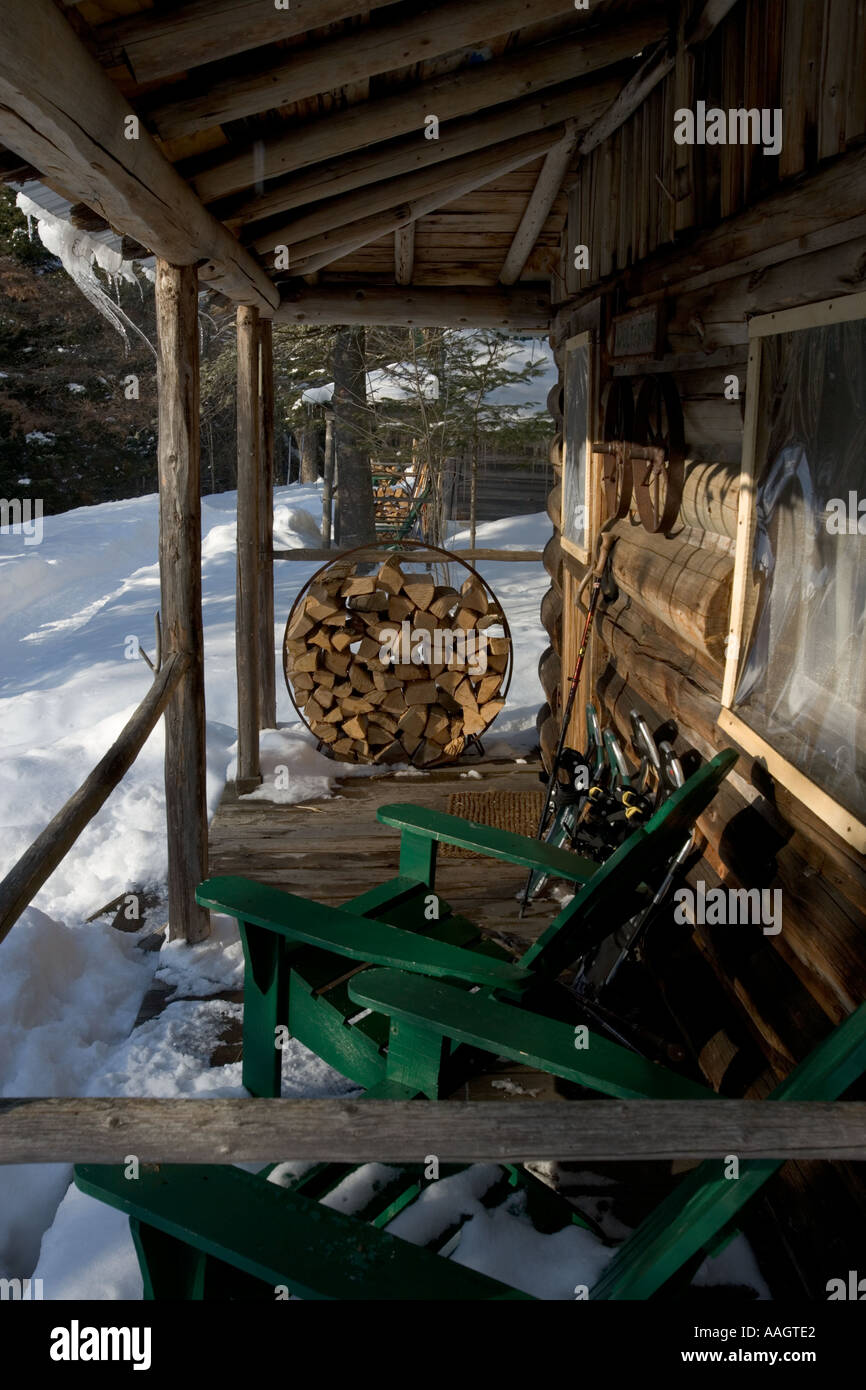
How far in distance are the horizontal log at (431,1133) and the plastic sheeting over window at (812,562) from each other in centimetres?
79

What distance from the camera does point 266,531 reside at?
7590 millimetres

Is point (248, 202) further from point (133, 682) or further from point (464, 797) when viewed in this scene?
point (133, 682)

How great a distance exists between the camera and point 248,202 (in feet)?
15.0

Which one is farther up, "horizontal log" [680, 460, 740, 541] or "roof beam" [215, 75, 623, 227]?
"roof beam" [215, 75, 623, 227]

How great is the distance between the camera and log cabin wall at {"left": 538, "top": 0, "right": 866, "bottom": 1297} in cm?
245

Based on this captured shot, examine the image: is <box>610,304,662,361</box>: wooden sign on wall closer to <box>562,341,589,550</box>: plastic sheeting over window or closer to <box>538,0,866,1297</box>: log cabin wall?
<box>538,0,866,1297</box>: log cabin wall

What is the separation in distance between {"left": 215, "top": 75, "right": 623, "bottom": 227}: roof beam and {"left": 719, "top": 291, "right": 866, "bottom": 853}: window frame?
2187mm

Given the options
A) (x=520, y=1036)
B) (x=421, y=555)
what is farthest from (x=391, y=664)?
(x=520, y=1036)

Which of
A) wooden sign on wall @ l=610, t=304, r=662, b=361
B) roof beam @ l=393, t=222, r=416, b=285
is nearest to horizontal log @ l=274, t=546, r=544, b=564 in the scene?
roof beam @ l=393, t=222, r=416, b=285

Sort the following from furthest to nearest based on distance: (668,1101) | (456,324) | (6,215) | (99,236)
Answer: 1. (6,215)
2. (456,324)
3. (99,236)
4. (668,1101)

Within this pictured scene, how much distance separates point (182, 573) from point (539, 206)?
3.35 metres

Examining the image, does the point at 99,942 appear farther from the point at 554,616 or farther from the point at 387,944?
the point at 554,616
